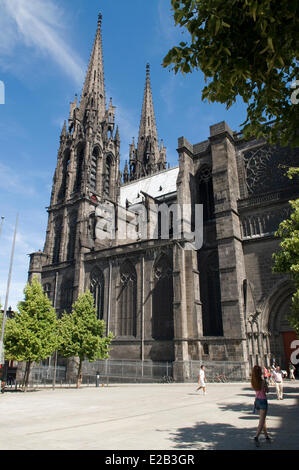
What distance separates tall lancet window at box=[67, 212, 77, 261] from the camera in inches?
1583

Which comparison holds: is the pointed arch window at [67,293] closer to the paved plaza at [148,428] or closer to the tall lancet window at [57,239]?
the tall lancet window at [57,239]

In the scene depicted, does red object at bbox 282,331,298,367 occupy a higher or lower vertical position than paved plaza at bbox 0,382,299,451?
higher

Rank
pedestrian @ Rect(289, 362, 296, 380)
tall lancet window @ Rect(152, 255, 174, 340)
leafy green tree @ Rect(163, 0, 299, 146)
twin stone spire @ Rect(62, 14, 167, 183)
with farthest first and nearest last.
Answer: twin stone spire @ Rect(62, 14, 167, 183) < tall lancet window @ Rect(152, 255, 174, 340) < pedestrian @ Rect(289, 362, 296, 380) < leafy green tree @ Rect(163, 0, 299, 146)

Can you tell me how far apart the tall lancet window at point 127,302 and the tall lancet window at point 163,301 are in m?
2.49

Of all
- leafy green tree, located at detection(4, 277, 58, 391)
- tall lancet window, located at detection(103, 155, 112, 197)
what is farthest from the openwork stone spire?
leafy green tree, located at detection(4, 277, 58, 391)

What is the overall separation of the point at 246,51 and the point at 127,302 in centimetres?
2742

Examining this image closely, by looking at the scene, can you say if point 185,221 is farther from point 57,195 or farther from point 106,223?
point 57,195

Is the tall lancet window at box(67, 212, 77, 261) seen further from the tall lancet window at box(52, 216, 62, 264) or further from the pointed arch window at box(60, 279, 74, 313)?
the pointed arch window at box(60, 279, 74, 313)

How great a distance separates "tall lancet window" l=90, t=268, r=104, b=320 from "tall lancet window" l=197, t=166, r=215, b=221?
12.3 m

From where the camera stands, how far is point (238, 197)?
91.5ft

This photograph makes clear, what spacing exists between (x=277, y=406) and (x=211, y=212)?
2018 cm

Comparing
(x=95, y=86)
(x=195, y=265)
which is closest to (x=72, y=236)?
(x=195, y=265)

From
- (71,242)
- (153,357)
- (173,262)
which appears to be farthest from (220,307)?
(71,242)

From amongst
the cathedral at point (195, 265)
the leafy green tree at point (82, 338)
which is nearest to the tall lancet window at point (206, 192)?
the cathedral at point (195, 265)
